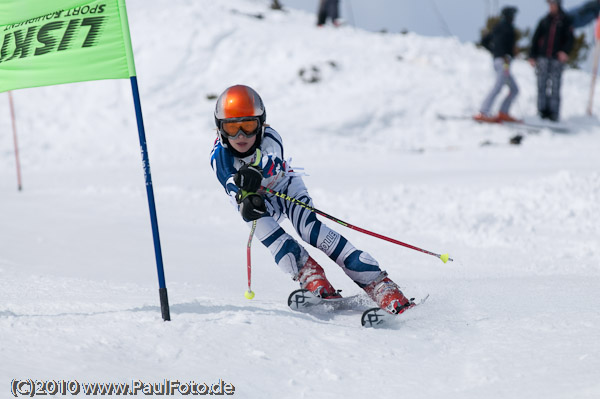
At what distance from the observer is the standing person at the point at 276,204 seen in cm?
379

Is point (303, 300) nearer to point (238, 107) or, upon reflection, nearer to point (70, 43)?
point (238, 107)

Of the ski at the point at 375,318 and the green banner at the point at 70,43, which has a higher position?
the green banner at the point at 70,43

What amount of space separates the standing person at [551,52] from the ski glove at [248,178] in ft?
35.0

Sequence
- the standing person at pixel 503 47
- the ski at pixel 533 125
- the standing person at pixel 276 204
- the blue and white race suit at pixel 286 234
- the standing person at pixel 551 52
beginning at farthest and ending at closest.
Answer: the ski at pixel 533 125, the standing person at pixel 551 52, the standing person at pixel 503 47, the blue and white race suit at pixel 286 234, the standing person at pixel 276 204

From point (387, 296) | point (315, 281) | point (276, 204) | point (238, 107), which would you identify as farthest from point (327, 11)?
point (387, 296)

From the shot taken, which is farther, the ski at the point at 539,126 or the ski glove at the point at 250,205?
the ski at the point at 539,126

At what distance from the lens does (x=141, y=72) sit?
1631 cm

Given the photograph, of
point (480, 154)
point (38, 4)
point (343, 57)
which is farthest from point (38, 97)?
point (38, 4)

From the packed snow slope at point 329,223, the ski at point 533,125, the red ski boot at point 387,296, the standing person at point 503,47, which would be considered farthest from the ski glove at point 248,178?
the ski at point 533,125

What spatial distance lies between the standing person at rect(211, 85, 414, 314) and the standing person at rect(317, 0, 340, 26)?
50.7 feet

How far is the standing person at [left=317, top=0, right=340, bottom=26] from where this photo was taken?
1870cm

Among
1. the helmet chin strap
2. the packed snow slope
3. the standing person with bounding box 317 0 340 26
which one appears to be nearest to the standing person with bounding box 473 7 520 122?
the packed snow slope

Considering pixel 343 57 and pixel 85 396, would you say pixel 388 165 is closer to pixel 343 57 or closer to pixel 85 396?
pixel 343 57

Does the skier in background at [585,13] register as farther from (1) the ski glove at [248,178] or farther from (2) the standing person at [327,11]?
(1) the ski glove at [248,178]
